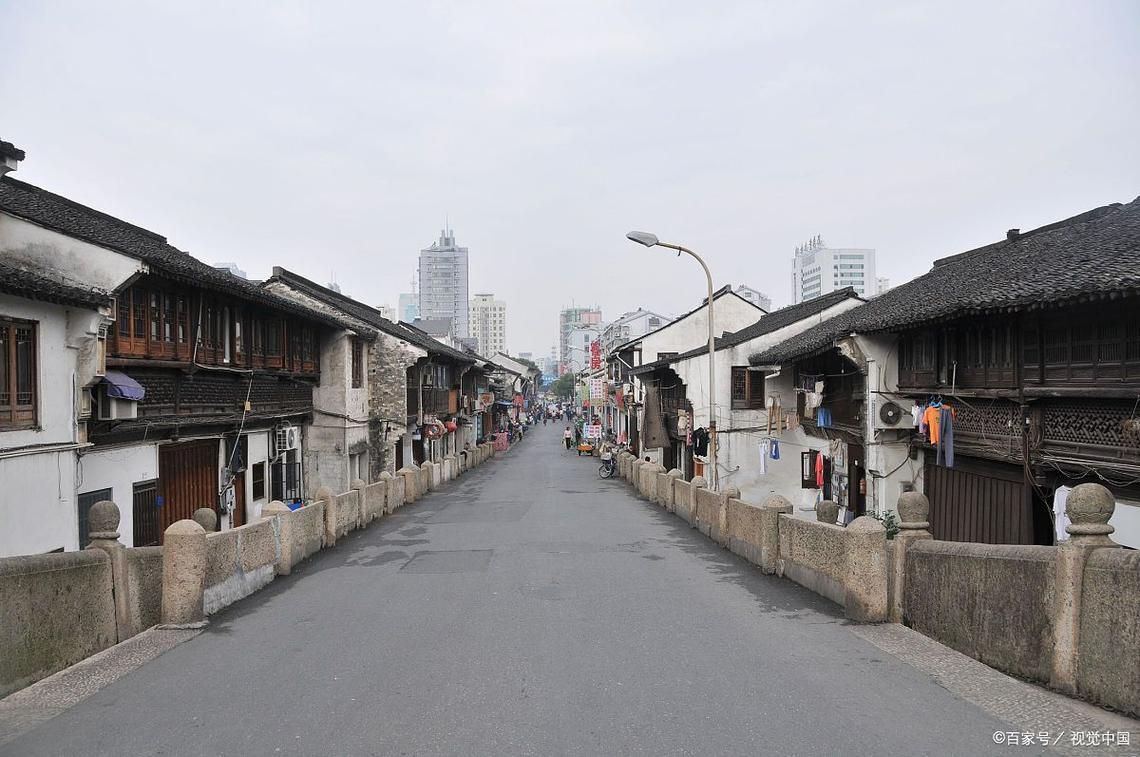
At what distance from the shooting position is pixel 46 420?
10422 millimetres

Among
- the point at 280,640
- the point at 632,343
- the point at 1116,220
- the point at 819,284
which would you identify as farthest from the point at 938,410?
the point at 819,284

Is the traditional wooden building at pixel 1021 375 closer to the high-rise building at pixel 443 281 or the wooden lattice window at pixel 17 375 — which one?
the wooden lattice window at pixel 17 375

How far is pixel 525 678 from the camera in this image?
7.04 meters

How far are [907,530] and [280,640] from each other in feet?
23.7

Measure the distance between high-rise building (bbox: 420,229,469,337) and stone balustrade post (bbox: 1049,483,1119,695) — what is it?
586ft

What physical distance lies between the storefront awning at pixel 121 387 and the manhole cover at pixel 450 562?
5.16 metres

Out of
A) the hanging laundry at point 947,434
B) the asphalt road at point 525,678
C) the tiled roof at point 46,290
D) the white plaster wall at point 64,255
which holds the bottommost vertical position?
the asphalt road at point 525,678

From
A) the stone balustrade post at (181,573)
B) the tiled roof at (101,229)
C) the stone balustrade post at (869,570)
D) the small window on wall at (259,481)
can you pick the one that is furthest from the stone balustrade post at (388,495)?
the stone balustrade post at (869,570)

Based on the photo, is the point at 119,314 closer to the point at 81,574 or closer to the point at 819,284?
the point at 81,574

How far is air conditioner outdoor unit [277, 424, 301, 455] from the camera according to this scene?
21391mm

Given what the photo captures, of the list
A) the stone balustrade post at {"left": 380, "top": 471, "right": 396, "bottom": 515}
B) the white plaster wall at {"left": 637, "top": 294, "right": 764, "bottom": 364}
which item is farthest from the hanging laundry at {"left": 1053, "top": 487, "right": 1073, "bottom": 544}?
the white plaster wall at {"left": 637, "top": 294, "right": 764, "bottom": 364}

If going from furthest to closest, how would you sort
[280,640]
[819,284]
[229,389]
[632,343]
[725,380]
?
[819,284], [632,343], [725,380], [229,389], [280,640]

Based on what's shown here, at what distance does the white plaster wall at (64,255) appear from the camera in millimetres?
11477

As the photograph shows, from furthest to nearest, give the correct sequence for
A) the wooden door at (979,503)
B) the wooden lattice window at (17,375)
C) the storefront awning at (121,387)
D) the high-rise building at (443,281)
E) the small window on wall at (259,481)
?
the high-rise building at (443,281)
the small window on wall at (259,481)
the storefront awning at (121,387)
the wooden door at (979,503)
the wooden lattice window at (17,375)
